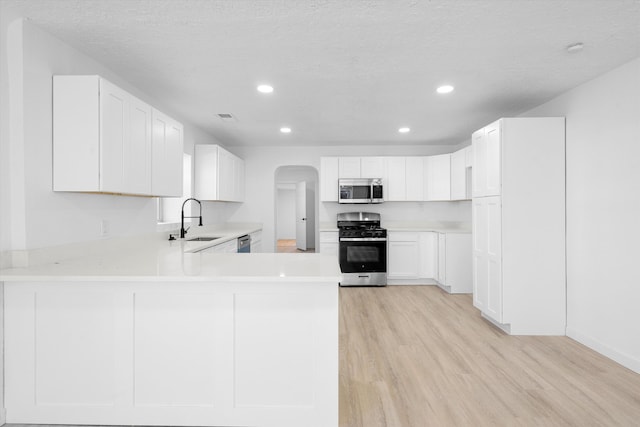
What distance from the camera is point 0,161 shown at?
1893mm

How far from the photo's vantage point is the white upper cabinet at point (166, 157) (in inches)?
112

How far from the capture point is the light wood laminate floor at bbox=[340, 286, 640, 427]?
6.54 ft

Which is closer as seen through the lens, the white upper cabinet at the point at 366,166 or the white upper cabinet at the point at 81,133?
the white upper cabinet at the point at 81,133

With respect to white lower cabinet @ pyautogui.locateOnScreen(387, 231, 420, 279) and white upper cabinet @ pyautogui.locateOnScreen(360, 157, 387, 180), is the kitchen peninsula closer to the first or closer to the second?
white lower cabinet @ pyautogui.locateOnScreen(387, 231, 420, 279)

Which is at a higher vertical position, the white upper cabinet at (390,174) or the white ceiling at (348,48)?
the white ceiling at (348,48)

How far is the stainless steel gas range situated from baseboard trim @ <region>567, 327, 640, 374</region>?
252cm

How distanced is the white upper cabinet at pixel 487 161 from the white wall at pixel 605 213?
Answer: 65 cm

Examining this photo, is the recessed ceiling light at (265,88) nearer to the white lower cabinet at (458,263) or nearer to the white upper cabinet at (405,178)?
the white upper cabinet at (405,178)

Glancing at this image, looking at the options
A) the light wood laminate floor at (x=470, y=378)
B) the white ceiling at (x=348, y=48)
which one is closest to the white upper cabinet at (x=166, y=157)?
the white ceiling at (x=348, y=48)

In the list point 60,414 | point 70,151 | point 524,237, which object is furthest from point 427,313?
point 70,151

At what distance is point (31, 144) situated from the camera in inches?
79.3

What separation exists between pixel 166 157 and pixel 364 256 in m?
3.28

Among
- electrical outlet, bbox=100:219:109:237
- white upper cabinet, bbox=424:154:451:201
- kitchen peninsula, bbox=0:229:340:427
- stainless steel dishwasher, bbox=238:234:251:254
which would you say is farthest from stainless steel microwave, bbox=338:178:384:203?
kitchen peninsula, bbox=0:229:340:427

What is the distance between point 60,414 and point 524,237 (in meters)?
3.89
